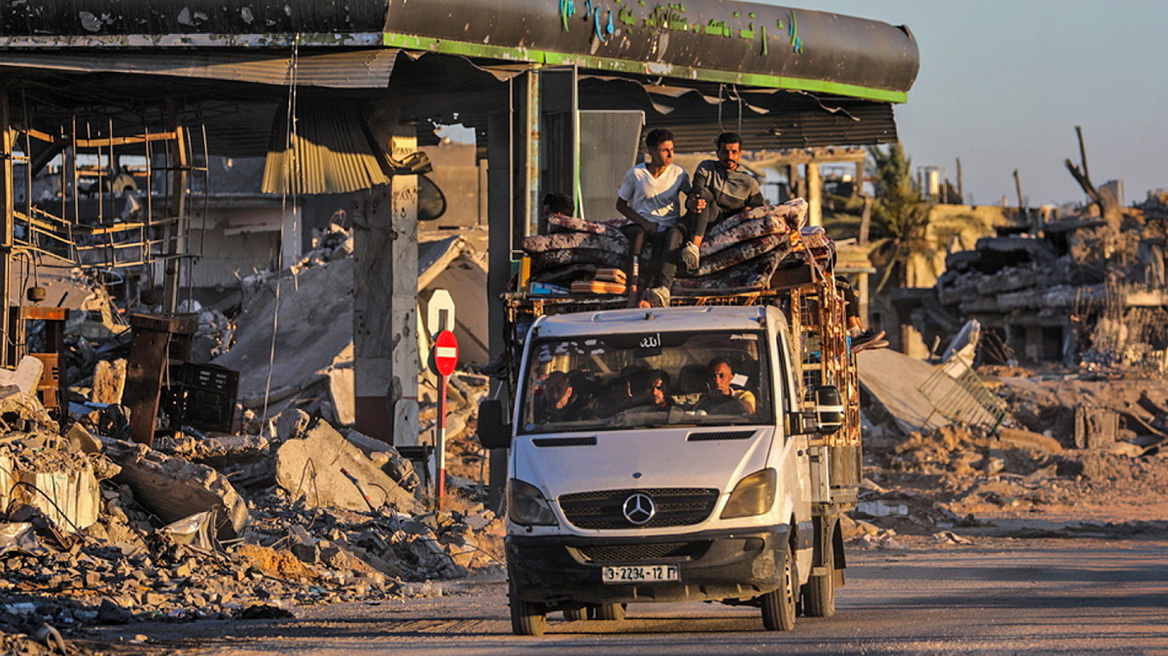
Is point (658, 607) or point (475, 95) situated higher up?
point (475, 95)

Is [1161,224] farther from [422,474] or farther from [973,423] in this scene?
[422,474]

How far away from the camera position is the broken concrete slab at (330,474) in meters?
20.8

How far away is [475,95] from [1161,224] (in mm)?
43882

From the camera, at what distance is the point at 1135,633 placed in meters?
11.4

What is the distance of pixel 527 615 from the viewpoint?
1173 cm

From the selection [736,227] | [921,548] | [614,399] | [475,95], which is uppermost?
[475,95]

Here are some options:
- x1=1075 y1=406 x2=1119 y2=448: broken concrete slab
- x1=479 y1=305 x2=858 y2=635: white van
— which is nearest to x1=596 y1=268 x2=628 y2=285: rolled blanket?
x1=479 y1=305 x2=858 y2=635: white van

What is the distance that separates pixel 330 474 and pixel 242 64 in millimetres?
5161

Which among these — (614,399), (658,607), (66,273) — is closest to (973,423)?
(66,273)

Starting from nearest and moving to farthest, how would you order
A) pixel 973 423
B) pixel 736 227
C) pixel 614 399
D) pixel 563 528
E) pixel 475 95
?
pixel 563 528 < pixel 614 399 < pixel 736 227 < pixel 475 95 < pixel 973 423

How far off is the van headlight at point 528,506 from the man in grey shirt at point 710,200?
258cm

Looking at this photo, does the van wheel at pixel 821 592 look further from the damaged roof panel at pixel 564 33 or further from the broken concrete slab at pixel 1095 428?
the broken concrete slab at pixel 1095 428

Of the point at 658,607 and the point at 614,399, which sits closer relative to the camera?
the point at 614,399

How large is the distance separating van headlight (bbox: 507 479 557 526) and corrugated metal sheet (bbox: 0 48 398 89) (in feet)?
36.2
